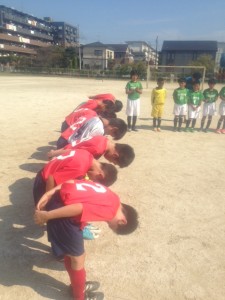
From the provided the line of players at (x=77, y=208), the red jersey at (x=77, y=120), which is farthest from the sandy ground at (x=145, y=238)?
the red jersey at (x=77, y=120)

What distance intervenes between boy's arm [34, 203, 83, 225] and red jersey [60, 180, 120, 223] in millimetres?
38

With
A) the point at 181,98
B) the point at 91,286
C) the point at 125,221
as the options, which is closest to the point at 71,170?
the point at 125,221

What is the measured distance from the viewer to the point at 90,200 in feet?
7.58

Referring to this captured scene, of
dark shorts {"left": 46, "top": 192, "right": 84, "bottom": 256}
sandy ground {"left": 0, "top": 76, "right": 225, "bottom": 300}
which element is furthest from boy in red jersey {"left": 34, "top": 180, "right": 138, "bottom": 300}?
sandy ground {"left": 0, "top": 76, "right": 225, "bottom": 300}

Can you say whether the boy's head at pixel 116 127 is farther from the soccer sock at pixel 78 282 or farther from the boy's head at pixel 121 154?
the soccer sock at pixel 78 282

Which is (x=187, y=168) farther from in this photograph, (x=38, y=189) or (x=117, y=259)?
(x=38, y=189)

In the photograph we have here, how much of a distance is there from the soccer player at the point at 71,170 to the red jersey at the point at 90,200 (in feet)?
1.26

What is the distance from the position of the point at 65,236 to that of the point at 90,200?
0.37 meters

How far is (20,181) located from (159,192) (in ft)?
7.49

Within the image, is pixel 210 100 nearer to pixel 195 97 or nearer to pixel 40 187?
pixel 195 97

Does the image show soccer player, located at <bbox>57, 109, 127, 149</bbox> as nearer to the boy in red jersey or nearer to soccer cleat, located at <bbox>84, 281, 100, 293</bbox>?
the boy in red jersey

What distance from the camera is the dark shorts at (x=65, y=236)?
7.70 feet

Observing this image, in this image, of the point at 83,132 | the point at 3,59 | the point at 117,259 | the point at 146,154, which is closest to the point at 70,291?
the point at 117,259

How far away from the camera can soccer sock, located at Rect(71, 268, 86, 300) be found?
2426mm
